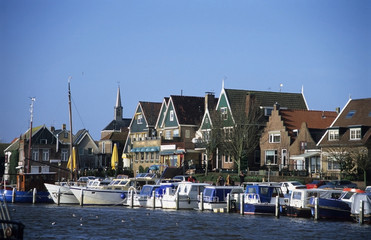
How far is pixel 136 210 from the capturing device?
5759cm

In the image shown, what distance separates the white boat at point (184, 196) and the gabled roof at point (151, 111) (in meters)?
50.1

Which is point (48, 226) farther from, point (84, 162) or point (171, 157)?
point (84, 162)

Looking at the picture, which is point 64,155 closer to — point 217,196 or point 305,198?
point 217,196

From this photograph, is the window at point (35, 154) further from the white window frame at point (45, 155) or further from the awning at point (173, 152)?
the awning at point (173, 152)

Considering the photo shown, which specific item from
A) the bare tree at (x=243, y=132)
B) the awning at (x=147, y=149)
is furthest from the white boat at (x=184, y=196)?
the awning at (x=147, y=149)

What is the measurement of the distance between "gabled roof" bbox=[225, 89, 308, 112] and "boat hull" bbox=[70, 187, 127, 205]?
2810 cm

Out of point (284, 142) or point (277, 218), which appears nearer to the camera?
point (277, 218)

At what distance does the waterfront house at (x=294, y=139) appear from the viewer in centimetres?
7769

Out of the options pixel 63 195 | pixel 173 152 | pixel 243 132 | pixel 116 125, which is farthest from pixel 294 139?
pixel 116 125

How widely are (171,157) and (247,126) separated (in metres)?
15.8

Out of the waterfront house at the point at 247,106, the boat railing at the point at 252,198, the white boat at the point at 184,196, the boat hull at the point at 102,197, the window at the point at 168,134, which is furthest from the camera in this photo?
the window at the point at 168,134

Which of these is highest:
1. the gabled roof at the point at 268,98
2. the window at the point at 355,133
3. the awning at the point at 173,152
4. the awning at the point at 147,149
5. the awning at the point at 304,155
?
the gabled roof at the point at 268,98

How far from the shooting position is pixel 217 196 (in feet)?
180

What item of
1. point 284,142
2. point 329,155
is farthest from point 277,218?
point 284,142
